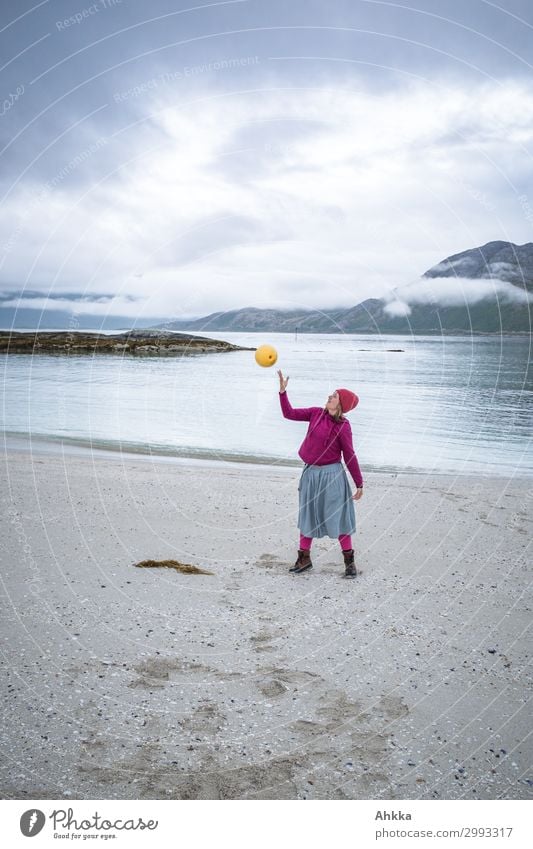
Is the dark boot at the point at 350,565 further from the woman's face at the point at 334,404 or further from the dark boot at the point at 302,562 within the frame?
the woman's face at the point at 334,404

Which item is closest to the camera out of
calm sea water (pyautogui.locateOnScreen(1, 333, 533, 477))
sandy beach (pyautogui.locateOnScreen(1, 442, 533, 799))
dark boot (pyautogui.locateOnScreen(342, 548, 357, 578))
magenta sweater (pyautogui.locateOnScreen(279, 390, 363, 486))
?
sandy beach (pyautogui.locateOnScreen(1, 442, 533, 799))

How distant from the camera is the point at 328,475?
782cm

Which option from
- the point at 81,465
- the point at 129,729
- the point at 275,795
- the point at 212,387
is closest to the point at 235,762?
the point at 275,795

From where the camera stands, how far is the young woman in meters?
7.73

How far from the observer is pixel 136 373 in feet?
189

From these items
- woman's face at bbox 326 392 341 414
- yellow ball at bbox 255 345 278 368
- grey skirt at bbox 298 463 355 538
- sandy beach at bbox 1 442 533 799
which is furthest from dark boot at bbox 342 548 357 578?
yellow ball at bbox 255 345 278 368

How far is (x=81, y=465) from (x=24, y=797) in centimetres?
1268

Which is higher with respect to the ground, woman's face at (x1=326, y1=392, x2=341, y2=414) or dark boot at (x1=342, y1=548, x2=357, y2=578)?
woman's face at (x1=326, y1=392, x2=341, y2=414)

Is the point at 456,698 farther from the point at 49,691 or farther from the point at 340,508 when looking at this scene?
the point at 49,691

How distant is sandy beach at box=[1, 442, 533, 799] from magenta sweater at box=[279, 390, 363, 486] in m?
1.69

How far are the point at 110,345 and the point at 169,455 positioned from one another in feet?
302

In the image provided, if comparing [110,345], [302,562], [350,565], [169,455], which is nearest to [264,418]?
[169,455]

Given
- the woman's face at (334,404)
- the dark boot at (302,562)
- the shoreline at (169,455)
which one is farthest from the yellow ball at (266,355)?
the shoreline at (169,455)

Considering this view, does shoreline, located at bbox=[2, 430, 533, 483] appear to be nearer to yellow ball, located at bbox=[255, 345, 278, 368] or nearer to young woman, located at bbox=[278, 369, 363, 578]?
young woman, located at bbox=[278, 369, 363, 578]
